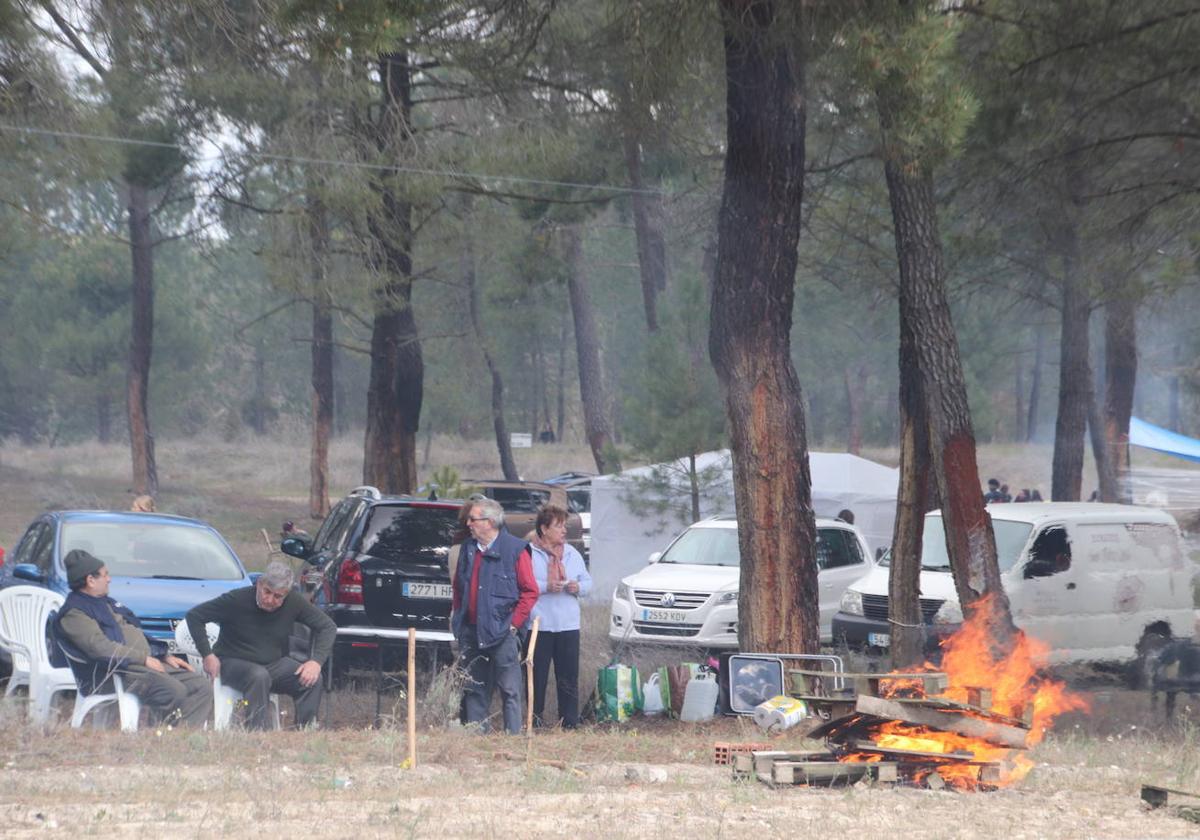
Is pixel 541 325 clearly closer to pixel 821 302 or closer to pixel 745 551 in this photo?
pixel 821 302

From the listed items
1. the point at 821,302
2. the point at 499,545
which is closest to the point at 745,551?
the point at 499,545

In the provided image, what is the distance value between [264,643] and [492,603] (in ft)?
5.36

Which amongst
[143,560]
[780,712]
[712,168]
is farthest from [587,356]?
[780,712]

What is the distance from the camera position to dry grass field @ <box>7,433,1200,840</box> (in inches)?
263

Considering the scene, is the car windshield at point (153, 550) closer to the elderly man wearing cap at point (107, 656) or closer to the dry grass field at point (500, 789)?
the dry grass field at point (500, 789)

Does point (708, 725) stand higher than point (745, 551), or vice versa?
point (745, 551)

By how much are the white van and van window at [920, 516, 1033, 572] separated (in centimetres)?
1

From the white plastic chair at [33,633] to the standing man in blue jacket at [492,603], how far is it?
8.74 ft

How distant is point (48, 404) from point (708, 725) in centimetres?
5586

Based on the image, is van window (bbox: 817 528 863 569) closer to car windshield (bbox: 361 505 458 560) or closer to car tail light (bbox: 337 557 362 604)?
car windshield (bbox: 361 505 458 560)

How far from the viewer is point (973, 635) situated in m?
11.2

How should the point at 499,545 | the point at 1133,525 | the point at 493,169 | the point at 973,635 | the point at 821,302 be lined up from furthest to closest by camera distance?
the point at 821,302 < the point at 493,169 < the point at 1133,525 < the point at 973,635 < the point at 499,545

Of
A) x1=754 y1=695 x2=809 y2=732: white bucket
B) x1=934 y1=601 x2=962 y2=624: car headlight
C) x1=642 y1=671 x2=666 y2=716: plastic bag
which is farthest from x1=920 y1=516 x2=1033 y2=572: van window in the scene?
x1=754 y1=695 x2=809 y2=732: white bucket

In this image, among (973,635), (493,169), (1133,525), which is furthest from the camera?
(493,169)
